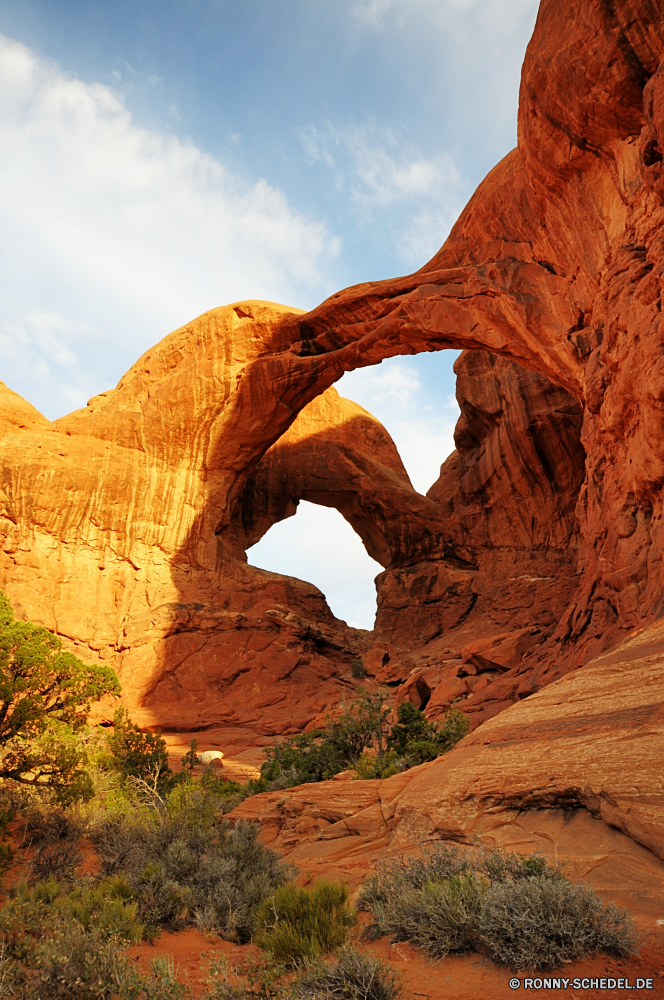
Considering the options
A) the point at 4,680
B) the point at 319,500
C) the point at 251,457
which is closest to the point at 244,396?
the point at 251,457

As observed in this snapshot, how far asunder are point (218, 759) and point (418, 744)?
6.30 m

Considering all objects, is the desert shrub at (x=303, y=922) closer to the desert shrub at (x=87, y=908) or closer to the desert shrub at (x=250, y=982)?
the desert shrub at (x=250, y=982)

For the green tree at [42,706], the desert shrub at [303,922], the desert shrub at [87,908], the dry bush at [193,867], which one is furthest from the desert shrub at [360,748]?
the desert shrub at [303,922]

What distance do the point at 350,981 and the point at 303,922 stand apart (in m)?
1.52

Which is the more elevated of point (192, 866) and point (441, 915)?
point (441, 915)

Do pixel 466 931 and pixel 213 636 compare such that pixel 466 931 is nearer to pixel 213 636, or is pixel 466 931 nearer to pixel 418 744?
pixel 418 744

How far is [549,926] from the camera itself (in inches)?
145

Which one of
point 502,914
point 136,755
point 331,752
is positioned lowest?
point 136,755

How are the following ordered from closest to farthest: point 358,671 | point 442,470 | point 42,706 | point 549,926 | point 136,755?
point 549,926
point 42,706
point 136,755
point 358,671
point 442,470

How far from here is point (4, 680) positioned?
1034 cm

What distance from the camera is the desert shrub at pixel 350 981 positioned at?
3578 mm

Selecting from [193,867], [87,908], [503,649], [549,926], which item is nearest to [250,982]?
[549,926]

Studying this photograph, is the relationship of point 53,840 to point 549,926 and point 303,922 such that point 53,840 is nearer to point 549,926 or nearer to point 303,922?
point 303,922

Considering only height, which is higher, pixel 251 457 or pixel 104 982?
pixel 251 457
